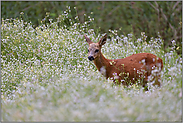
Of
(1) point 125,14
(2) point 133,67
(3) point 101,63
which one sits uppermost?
(1) point 125,14

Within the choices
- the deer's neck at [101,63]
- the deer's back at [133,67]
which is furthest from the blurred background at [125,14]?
the deer's neck at [101,63]

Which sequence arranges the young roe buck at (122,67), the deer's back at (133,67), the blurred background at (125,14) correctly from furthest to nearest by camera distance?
the blurred background at (125,14)
the deer's back at (133,67)
the young roe buck at (122,67)

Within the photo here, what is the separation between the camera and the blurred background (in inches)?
347

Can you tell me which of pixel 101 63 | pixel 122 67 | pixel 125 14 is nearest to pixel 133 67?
pixel 122 67

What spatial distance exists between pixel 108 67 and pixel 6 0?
Answer: 6.41m

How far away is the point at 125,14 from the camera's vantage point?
9.59 metres

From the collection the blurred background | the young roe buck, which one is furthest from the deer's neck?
the blurred background

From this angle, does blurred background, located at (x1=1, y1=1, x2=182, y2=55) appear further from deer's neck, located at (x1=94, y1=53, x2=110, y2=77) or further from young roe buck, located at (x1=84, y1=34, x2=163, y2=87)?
deer's neck, located at (x1=94, y1=53, x2=110, y2=77)

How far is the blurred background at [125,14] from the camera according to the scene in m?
8.80

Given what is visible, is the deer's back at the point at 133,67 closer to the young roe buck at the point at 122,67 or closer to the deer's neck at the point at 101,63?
the young roe buck at the point at 122,67

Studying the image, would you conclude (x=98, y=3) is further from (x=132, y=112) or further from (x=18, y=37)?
(x=132, y=112)

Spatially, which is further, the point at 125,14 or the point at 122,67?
the point at 125,14

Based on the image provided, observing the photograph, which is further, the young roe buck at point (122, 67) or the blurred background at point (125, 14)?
the blurred background at point (125, 14)

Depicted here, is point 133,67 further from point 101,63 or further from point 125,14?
point 125,14
